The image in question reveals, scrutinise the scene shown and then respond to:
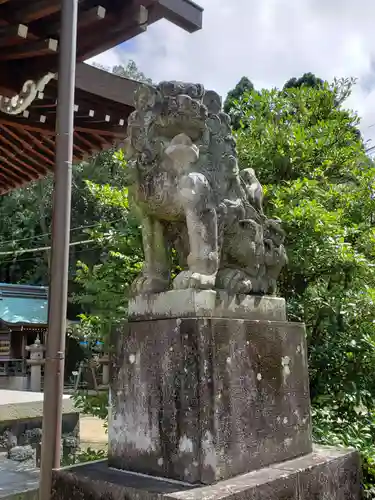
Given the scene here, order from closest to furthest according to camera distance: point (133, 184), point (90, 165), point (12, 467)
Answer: point (133, 184)
point (12, 467)
point (90, 165)

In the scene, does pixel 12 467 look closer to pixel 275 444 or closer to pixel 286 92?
pixel 275 444

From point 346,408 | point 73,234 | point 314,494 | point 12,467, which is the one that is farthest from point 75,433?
point 73,234

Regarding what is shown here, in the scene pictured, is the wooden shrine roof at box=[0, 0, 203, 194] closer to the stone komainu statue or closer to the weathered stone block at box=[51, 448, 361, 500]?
the stone komainu statue

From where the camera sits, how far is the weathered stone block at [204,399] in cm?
200

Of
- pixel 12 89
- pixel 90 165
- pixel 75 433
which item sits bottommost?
pixel 75 433

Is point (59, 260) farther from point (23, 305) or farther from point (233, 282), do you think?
point (23, 305)

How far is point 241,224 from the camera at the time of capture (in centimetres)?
251

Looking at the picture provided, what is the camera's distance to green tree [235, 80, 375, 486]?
3.86 meters

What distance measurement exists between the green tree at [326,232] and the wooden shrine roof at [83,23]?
1698mm

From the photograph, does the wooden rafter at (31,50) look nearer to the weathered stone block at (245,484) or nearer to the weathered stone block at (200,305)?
the weathered stone block at (200,305)

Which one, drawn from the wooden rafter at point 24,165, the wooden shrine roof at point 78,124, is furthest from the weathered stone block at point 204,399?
the wooden rafter at point 24,165

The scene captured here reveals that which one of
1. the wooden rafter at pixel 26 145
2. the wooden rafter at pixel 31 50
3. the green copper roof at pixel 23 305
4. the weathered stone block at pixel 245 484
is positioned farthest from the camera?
the green copper roof at pixel 23 305

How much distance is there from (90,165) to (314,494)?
1771 centimetres

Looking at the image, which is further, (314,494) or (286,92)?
(286,92)
